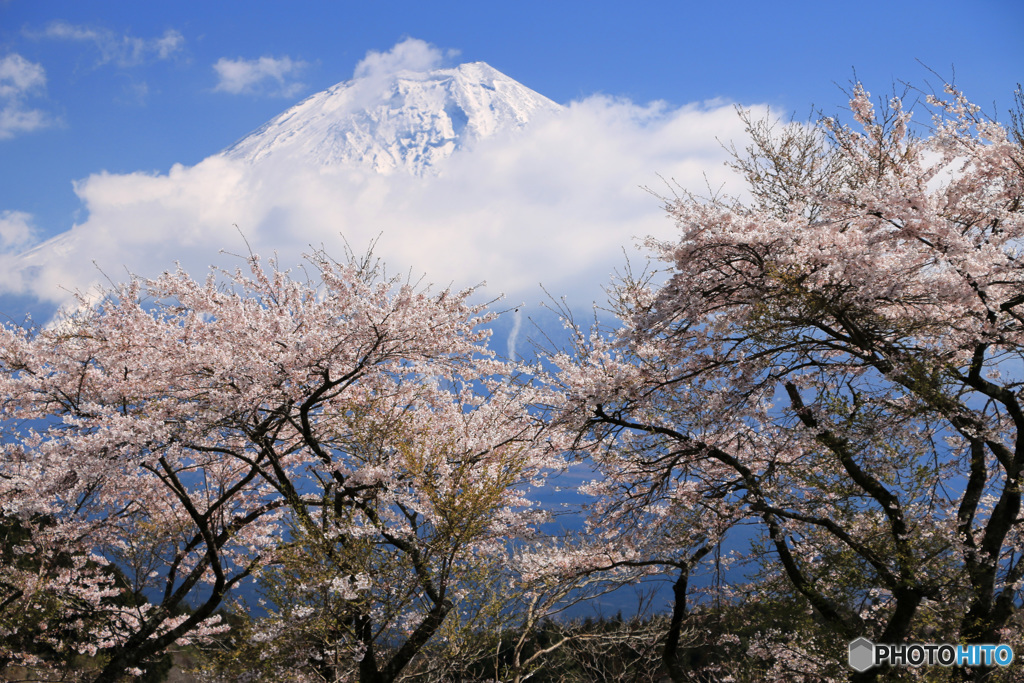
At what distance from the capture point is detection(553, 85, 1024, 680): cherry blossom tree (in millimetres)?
5770

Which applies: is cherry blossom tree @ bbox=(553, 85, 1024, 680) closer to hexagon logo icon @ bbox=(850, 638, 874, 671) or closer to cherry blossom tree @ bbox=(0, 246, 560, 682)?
hexagon logo icon @ bbox=(850, 638, 874, 671)

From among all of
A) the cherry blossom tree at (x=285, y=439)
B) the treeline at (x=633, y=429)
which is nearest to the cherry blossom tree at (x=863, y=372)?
the treeline at (x=633, y=429)

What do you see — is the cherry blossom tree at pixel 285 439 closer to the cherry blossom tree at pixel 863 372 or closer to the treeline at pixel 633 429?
the treeline at pixel 633 429

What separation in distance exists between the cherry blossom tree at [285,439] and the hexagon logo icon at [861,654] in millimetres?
3680

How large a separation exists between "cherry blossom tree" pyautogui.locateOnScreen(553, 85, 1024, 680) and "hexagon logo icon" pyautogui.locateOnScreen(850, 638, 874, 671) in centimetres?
8

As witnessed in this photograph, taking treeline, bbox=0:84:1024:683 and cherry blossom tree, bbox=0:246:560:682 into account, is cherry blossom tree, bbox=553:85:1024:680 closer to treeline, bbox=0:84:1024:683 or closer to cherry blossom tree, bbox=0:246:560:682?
treeline, bbox=0:84:1024:683

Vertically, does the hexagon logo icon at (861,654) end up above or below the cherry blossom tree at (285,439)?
below

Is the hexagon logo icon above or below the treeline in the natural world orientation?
below

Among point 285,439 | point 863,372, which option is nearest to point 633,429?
point 863,372

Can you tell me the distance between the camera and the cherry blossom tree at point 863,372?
18.9 feet

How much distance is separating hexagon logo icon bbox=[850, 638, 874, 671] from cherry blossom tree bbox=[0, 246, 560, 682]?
3.68m

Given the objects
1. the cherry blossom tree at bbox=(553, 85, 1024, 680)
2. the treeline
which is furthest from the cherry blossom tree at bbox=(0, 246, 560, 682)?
the cherry blossom tree at bbox=(553, 85, 1024, 680)

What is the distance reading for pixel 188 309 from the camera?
9211 mm

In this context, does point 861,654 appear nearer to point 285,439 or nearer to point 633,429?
point 633,429
